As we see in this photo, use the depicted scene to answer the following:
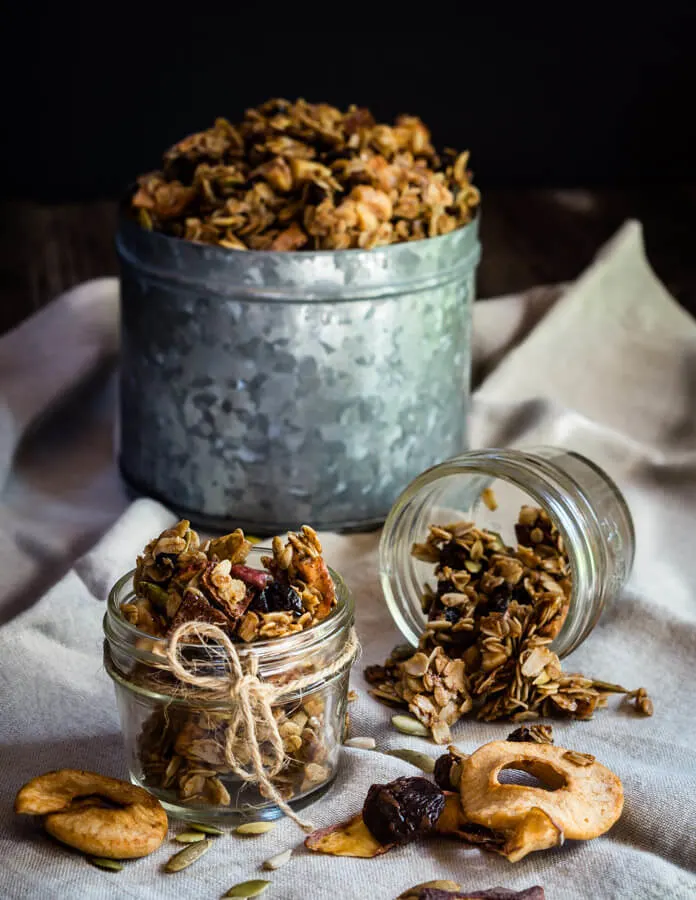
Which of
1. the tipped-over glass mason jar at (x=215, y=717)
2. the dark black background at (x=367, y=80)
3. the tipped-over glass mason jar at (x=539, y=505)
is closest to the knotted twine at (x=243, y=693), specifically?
the tipped-over glass mason jar at (x=215, y=717)

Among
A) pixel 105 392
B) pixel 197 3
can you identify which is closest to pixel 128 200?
pixel 105 392

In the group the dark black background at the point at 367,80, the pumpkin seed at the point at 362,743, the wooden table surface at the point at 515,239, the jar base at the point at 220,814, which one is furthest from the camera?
the dark black background at the point at 367,80

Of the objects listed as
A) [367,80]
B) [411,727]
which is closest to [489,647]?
[411,727]

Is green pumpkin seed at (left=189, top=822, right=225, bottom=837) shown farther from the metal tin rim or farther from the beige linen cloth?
the metal tin rim

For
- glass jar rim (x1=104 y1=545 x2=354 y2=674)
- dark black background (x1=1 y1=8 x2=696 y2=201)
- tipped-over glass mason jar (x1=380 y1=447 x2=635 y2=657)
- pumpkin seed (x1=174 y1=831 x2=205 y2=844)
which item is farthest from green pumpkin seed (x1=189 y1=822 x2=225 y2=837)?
dark black background (x1=1 y1=8 x2=696 y2=201)

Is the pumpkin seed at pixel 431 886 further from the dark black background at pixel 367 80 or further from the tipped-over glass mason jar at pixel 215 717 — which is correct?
the dark black background at pixel 367 80

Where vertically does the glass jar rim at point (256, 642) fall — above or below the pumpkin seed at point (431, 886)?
above

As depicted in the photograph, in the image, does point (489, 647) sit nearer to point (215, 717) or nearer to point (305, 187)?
point (215, 717)
